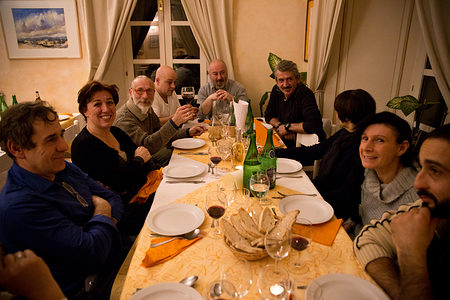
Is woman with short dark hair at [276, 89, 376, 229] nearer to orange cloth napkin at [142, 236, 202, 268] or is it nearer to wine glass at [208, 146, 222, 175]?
wine glass at [208, 146, 222, 175]

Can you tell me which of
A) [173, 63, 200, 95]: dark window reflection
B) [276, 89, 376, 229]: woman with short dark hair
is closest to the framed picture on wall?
[173, 63, 200, 95]: dark window reflection

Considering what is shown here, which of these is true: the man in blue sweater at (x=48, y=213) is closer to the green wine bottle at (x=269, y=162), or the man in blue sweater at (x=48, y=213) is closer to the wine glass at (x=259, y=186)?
the wine glass at (x=259, y=186)

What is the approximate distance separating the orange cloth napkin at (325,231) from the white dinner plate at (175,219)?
41cm

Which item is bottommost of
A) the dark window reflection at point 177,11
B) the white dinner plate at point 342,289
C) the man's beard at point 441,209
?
Result: the white dinner plate at point 342,289

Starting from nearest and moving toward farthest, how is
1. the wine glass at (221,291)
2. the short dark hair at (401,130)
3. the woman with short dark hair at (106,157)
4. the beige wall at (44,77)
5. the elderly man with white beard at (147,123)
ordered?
1. the wine glass at (221,291)
2. the short dark hair at (401,130)
3. the woman with short dark hair at (106,157)
4. the elderly man with white beard at (147,123)
5. the beige wall at (44,77)

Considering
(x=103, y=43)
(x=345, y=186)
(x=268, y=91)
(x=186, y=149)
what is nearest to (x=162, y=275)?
(x=345, y=186)

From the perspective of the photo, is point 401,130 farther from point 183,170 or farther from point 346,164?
point 183,170

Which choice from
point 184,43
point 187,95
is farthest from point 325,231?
point 184,43

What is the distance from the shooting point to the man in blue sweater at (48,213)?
1.07m

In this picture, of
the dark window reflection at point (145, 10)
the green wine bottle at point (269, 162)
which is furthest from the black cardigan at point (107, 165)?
the dark window reflection at point (145, 10)

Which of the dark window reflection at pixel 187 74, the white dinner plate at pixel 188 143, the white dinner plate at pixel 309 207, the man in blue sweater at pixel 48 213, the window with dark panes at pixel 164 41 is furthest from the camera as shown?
the dark window reflection at pixel 187 74

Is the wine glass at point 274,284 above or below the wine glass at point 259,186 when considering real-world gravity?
below

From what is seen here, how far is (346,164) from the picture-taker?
1883 millimetres

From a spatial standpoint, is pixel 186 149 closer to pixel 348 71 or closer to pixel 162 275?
pixel 162 275
